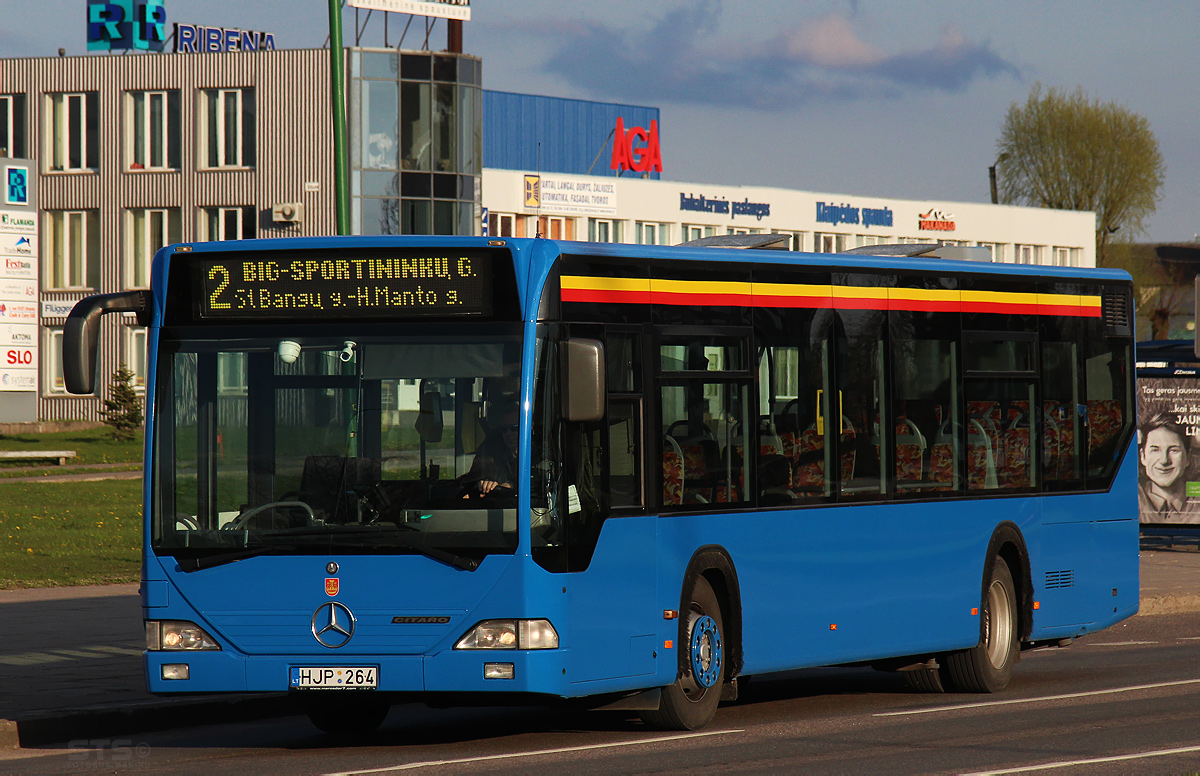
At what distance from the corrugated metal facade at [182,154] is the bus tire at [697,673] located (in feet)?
154

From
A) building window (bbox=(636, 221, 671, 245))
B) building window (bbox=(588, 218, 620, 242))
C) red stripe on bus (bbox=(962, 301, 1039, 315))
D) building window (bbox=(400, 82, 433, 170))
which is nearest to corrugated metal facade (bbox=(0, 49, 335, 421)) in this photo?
building window (bbox=(400, 82, 433, 170))

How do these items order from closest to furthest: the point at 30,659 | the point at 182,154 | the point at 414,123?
the point at 30,659
the point at 414,123
the point at 182,154

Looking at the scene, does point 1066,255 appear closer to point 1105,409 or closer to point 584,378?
point 1105,409

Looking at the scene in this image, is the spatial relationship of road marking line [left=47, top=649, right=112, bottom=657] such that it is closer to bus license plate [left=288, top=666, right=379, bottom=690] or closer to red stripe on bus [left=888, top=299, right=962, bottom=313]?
bus license plate [left=288, top=666, right=379, bottom=690]

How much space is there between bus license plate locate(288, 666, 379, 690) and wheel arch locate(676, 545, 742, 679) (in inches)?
74.0

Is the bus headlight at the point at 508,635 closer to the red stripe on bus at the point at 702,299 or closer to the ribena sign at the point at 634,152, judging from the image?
the red stripe on bus at the point at 702,299

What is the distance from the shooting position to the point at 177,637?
32.9 feet

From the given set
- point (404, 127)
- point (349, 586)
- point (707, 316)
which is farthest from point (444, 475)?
point (404, 127)

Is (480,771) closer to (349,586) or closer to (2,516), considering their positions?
(349,586)

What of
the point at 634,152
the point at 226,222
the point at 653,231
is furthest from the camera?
the point at 634,152

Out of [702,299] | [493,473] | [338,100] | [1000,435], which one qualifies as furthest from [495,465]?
[338,100]

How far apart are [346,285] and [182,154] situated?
53079 millimetres

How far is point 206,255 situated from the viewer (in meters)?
10.3

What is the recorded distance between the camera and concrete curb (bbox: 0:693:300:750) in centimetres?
1081
